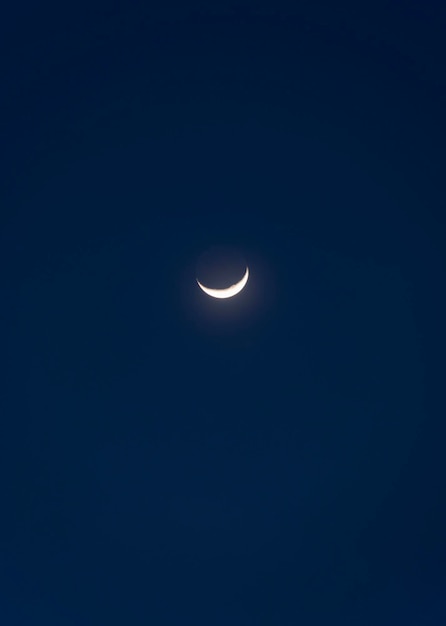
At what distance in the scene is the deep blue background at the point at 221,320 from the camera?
8.28m

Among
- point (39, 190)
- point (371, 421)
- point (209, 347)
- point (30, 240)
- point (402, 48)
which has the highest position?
point (402, 48)

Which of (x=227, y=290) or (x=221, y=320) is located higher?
(x=227, y=290)

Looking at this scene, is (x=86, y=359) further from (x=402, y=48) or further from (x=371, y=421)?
(x=402, y=48)

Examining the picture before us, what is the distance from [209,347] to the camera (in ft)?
33.2

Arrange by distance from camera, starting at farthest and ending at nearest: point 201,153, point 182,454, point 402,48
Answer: point 182,454, point 201,153, point 402,48

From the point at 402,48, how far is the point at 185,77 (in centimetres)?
309

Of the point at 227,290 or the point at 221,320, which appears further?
the point at 221,320

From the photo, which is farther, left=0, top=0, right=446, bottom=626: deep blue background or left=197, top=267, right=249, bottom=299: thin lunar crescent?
Answer: left=197, top=267, right=249, bottom=299: thin lunar crescent

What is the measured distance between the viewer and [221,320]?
996 cm

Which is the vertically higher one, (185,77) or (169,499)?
(185,77)

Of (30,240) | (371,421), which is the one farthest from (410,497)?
(30,240)

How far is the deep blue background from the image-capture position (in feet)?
27.2

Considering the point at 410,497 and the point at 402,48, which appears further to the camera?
the point at 410,497

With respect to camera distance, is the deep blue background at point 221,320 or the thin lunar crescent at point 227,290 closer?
the deep blue background at point 221,320
